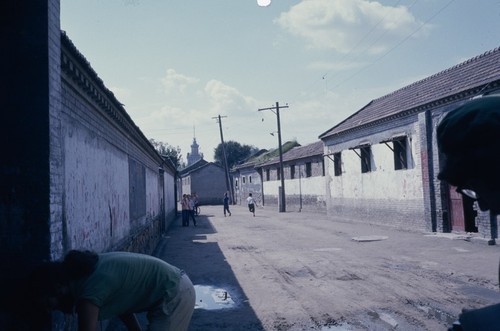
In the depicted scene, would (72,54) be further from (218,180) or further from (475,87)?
(218,180)

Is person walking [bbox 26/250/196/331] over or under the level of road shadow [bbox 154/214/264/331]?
over

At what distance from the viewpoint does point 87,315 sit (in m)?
2.54

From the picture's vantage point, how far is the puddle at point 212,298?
22.9ft

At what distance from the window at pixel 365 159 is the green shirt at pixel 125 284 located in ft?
59.4

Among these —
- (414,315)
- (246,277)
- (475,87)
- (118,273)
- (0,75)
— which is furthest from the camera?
(475,87)

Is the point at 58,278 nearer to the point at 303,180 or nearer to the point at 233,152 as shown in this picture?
the point at 303,180

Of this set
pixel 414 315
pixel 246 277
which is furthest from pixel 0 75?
pixel 246 277

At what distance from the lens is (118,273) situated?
2789 millimetres

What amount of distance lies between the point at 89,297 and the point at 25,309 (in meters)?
0.93

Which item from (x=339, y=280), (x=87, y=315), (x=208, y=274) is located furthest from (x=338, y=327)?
(x=208, y=274)

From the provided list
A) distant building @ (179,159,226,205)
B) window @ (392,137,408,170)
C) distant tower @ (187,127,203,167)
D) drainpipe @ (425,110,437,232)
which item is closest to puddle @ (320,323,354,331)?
drainpipe @ (425,110,437,232)

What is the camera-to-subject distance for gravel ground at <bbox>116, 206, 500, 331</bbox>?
6062 millimetres

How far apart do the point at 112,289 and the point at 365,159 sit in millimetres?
19059

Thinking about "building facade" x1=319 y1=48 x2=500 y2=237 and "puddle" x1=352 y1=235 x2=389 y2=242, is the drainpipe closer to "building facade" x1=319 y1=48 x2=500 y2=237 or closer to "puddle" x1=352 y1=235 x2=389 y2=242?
"building facade" x1=319 y1=48 x2=500 y2=237
